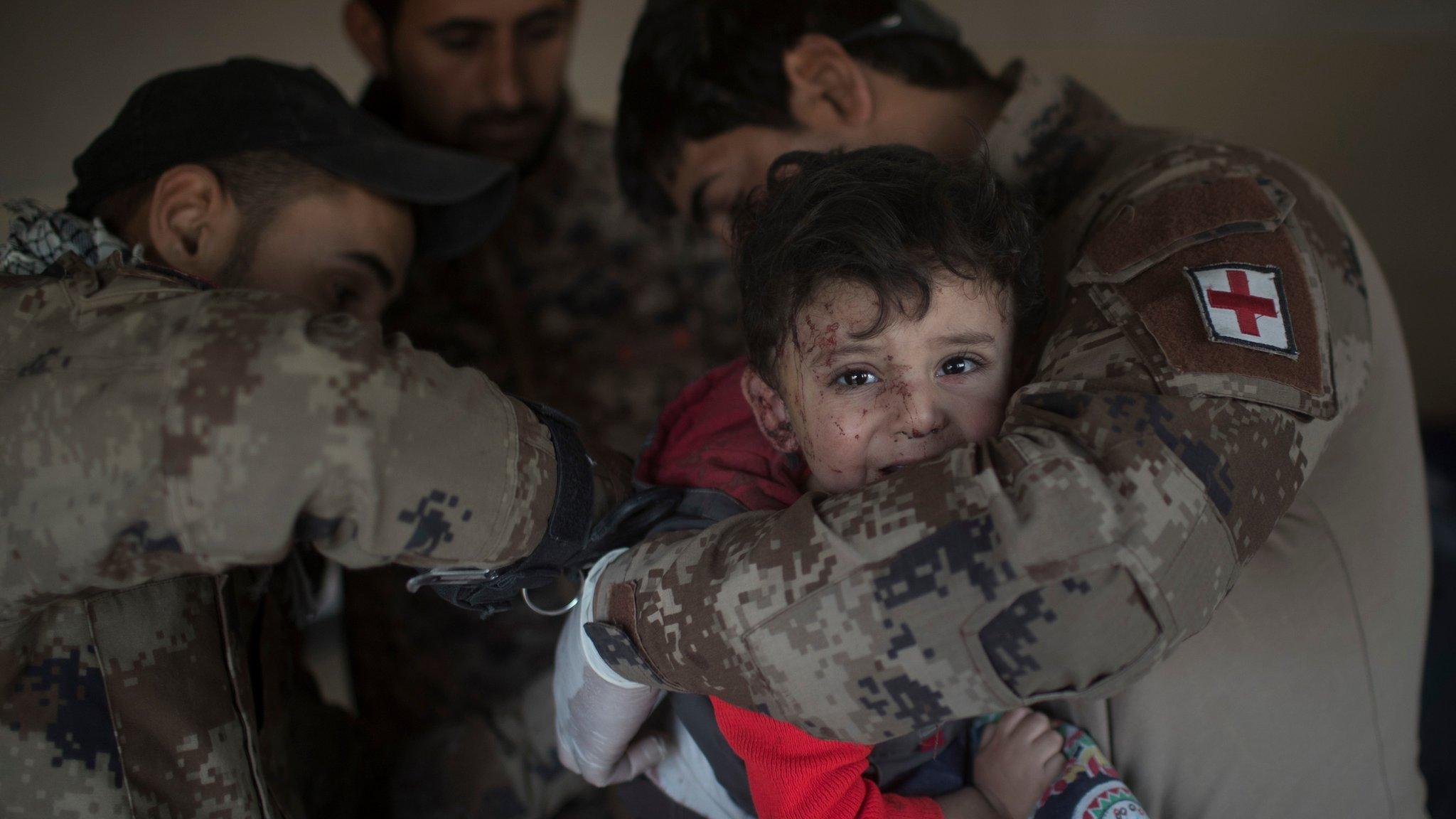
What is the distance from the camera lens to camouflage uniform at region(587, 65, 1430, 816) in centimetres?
81

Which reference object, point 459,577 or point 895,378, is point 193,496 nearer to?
point 459,577

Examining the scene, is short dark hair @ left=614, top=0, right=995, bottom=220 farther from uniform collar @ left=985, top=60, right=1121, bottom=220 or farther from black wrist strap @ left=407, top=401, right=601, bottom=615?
black wrist strap @ left=407, top=401, right=601, bottom=615

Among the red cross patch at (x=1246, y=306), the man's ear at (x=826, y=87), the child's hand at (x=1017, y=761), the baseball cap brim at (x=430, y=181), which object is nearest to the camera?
the red cross patch at (x=1246, y=306)

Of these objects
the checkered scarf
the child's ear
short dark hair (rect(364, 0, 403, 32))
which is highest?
short dark hair (rect(364, 0, 403, 32))

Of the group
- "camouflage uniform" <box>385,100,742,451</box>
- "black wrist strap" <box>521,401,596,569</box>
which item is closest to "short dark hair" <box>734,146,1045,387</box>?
"black wrist strap" <box>521,401,596,569</box>

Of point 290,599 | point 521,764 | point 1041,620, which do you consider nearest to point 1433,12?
point 1041,620

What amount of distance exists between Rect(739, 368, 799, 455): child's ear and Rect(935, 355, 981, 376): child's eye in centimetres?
21

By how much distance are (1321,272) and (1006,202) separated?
368mm

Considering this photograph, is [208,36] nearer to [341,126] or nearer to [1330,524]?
[341,126]

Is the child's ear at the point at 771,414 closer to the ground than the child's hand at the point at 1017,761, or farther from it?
farther from it

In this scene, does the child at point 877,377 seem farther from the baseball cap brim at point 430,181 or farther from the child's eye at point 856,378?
the baseball cap brim at point 430,181

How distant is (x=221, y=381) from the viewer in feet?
2.63

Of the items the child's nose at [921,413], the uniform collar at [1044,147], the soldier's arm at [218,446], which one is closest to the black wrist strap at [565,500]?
the soldier's arm at [218,446]

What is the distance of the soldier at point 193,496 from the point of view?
31.7 inches
